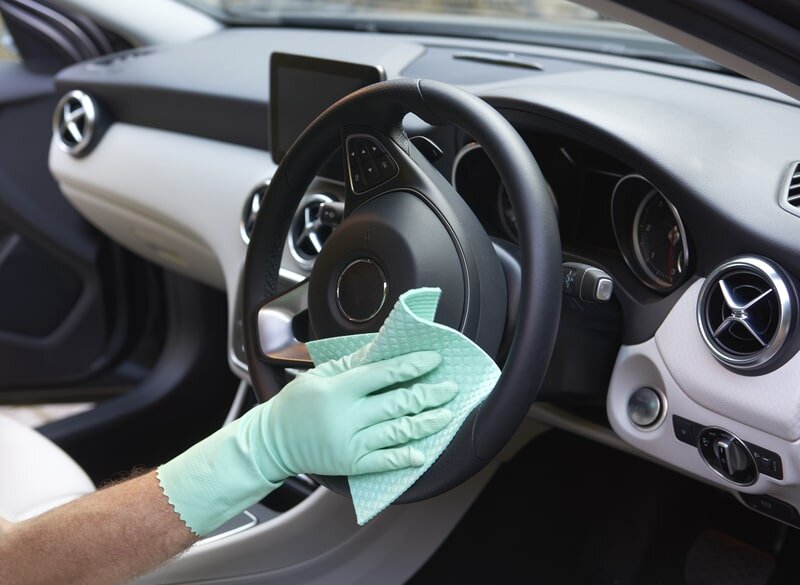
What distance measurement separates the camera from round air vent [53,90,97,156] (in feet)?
6.64

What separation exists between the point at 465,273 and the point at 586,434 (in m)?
0.48

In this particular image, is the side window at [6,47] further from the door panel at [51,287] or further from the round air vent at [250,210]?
the round air vent at [250,210]

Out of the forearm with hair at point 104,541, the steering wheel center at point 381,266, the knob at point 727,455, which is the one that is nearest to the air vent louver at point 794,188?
the knob at point 727,455

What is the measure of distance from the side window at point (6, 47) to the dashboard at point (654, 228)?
0.94 meters

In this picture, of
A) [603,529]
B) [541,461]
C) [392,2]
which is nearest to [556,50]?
[392,2]

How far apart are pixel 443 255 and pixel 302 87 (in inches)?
22.2

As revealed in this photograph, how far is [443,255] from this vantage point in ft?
3.16

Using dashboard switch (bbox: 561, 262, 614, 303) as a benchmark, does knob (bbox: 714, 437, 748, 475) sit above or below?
below

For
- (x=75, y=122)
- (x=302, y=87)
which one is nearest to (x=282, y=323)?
(x=302, y=87)

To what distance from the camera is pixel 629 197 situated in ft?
3.89

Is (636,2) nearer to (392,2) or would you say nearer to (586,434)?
Result: (586,434)

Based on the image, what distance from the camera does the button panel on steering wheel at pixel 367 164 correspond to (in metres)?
1.05

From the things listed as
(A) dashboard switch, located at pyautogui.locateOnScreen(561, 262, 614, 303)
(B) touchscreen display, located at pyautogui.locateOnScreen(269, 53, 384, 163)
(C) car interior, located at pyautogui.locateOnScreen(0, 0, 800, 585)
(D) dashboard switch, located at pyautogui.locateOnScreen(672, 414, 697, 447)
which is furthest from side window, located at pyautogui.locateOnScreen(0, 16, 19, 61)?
→ (D) dashboard switch, located at pyautogui.locateOnScreen(672, 414, 697, 447)

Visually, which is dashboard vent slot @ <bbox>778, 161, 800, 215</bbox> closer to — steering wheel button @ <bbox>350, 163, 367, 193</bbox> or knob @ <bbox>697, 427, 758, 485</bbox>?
knob @ <bbox>697, 427, 758, 485</bbox>
